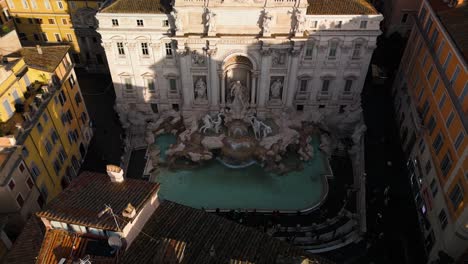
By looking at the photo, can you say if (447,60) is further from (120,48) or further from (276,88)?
(120,48)

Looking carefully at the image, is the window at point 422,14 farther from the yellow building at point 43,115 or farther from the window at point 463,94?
the yellow building at point 43,115

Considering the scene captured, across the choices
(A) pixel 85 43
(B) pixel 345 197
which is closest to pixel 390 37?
(B) pixel 345 197

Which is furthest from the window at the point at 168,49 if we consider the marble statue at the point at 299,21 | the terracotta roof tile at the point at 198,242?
the terracotta roof tile at the point at 198,242

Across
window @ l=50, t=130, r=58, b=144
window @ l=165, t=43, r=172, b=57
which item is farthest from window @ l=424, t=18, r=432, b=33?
window @ l=50, t=130, r=58, b=144

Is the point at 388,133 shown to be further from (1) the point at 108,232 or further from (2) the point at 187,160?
(1) the point at 108,232

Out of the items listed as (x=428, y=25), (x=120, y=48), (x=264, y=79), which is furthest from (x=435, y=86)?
(x=120, y=48)

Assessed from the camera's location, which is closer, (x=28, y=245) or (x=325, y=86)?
(x=28, y=245)

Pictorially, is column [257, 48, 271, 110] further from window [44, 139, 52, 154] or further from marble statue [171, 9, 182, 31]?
window [44, 139, 52, 154]
